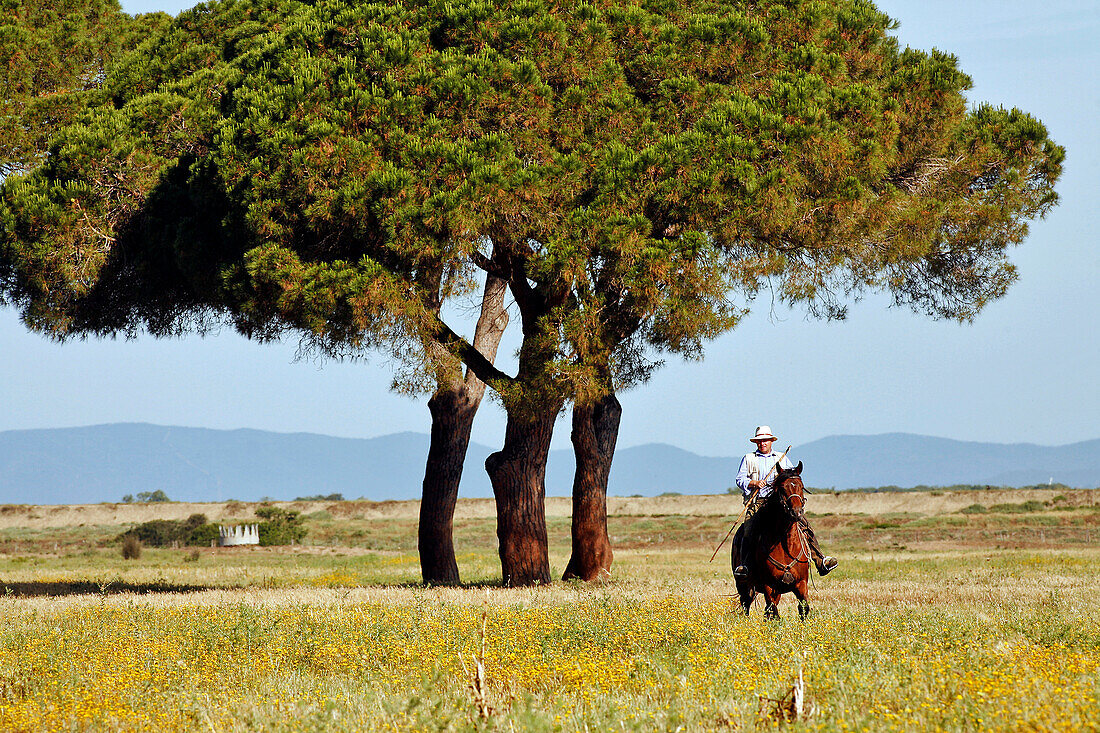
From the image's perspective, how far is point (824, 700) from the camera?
727 cm

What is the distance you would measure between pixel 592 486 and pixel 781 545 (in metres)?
10.7

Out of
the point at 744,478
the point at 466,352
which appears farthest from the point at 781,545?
the point at 466,352

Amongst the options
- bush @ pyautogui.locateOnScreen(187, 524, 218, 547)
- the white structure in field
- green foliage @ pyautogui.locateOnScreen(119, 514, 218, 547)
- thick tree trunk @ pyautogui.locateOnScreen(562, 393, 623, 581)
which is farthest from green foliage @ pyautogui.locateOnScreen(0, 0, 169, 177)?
green foliage @ pyautogui.locateOnScreen(119, 514, 218, 547)

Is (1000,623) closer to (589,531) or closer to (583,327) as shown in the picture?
(583,327)

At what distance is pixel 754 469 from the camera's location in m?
13.0

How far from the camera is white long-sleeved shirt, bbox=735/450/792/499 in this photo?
1284 centimetres

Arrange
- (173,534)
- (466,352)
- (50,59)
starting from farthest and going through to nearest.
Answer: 1. (173,534)
2. (50,59)
3. (466,352)

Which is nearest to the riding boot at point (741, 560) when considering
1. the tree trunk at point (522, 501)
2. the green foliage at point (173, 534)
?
the tree trunk at point (522, 501)

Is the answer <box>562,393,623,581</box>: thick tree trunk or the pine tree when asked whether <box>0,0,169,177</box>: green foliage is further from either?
<box>562,393,623,581</box>: thick tree trunk

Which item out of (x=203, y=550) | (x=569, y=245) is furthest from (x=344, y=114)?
(x=203, y=550)

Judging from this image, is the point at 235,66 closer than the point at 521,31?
No

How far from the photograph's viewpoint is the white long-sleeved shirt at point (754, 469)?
12.8 meters

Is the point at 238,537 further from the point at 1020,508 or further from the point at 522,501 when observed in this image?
the point at 1020,508

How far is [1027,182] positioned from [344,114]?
15125 mm
